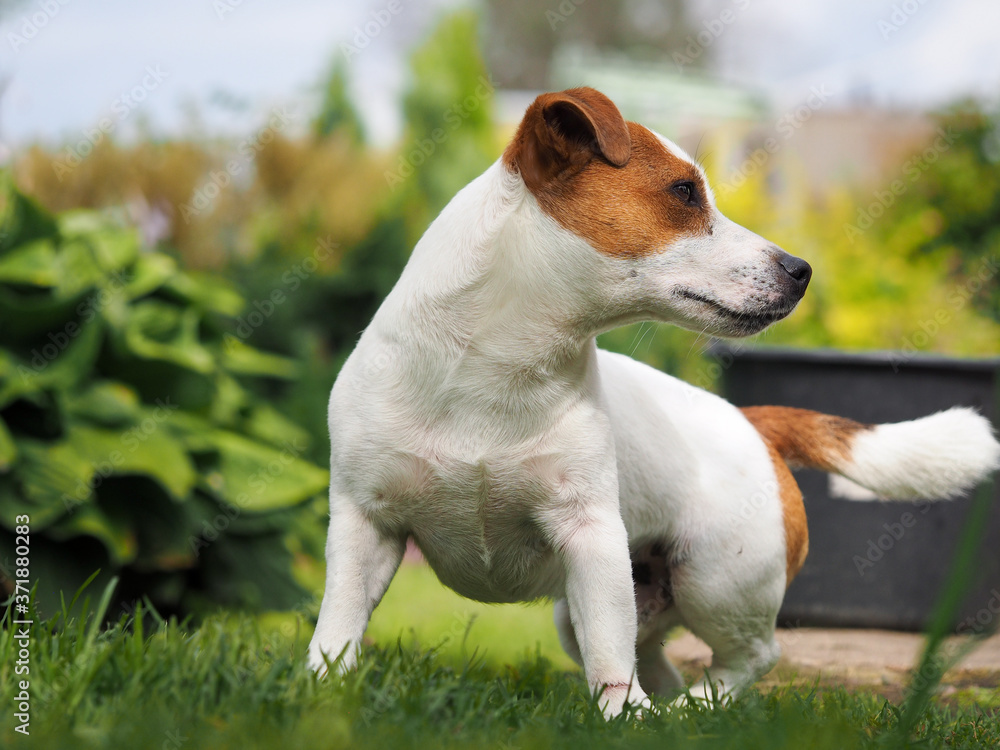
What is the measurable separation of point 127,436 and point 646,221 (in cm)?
294

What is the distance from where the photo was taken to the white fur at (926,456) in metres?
3.04

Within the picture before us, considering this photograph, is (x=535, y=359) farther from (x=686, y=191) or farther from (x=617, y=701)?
(x=617, y=701)

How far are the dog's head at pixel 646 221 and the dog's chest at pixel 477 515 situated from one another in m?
0.56

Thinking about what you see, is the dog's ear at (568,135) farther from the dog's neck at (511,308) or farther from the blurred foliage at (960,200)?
the blurred foliage at (960,200)

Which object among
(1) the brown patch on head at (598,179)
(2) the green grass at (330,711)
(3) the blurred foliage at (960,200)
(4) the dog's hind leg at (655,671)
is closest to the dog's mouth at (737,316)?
(1) the brown patch on head at (598,179)

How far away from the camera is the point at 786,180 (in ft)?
30.7

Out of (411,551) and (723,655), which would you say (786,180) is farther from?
(723,655)

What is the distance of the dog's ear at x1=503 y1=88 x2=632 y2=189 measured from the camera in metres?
2.32

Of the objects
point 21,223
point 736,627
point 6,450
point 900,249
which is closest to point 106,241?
point 21,223

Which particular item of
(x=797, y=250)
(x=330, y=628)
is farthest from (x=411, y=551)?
(x=330, y=628)

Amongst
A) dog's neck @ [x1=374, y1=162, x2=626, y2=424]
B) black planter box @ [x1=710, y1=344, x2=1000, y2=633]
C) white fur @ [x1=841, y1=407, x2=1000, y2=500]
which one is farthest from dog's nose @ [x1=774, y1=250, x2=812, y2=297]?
black planter box @ [x1=710, y1=344, x2=1000, y2=633]

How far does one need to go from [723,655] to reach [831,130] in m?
18.2

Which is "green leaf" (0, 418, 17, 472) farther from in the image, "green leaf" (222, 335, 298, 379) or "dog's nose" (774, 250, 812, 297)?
"dog's nose" (774, 250, 812, 297)

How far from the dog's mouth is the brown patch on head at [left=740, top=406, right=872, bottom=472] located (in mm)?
962
